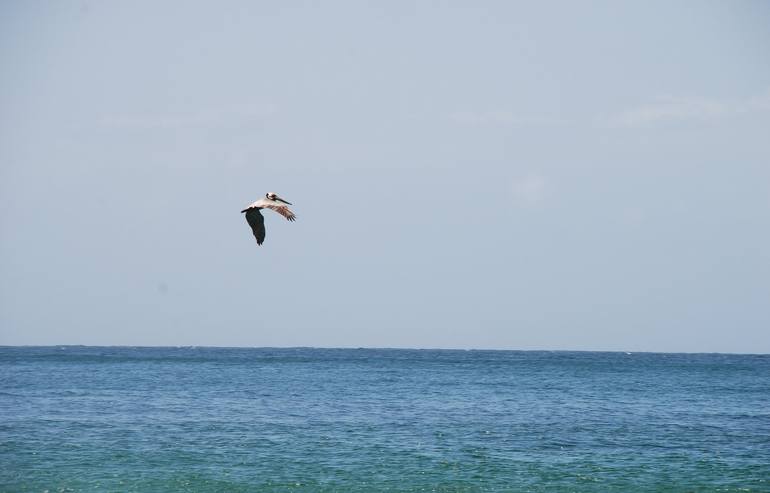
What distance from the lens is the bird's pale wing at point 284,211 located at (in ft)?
60.5

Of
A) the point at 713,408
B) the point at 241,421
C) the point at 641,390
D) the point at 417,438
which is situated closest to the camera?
the point at 417,438

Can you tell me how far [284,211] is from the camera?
61.2ft

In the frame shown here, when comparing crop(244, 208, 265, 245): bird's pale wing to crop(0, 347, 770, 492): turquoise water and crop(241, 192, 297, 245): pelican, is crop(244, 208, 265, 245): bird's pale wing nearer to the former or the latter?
crop(241, 192, 297, 245): pelican

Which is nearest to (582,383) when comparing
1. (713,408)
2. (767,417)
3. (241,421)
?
(713,408)

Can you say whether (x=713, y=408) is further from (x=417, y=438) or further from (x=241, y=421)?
(x=241, y=421)

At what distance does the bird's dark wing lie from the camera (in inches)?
807

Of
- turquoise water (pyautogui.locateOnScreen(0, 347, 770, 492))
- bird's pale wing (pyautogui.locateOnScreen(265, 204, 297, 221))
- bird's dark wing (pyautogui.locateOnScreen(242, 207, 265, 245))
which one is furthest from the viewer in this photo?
turquoise water (pyautogui.locateOnScreen(0, 347, 770, 492))

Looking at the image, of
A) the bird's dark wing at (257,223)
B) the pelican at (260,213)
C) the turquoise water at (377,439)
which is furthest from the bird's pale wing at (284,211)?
the turquoise water at (377,439)

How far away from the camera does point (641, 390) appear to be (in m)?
76.9

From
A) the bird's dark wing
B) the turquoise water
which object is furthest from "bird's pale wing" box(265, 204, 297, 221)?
the turquoise water

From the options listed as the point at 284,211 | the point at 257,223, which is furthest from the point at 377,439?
the point at 284,211

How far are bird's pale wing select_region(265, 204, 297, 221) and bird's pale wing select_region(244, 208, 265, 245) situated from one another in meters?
1.43

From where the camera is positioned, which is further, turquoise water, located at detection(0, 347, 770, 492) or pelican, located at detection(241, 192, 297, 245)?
turquoise water, located at detection(0, 347, 770, 492)

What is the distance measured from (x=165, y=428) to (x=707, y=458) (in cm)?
2401
